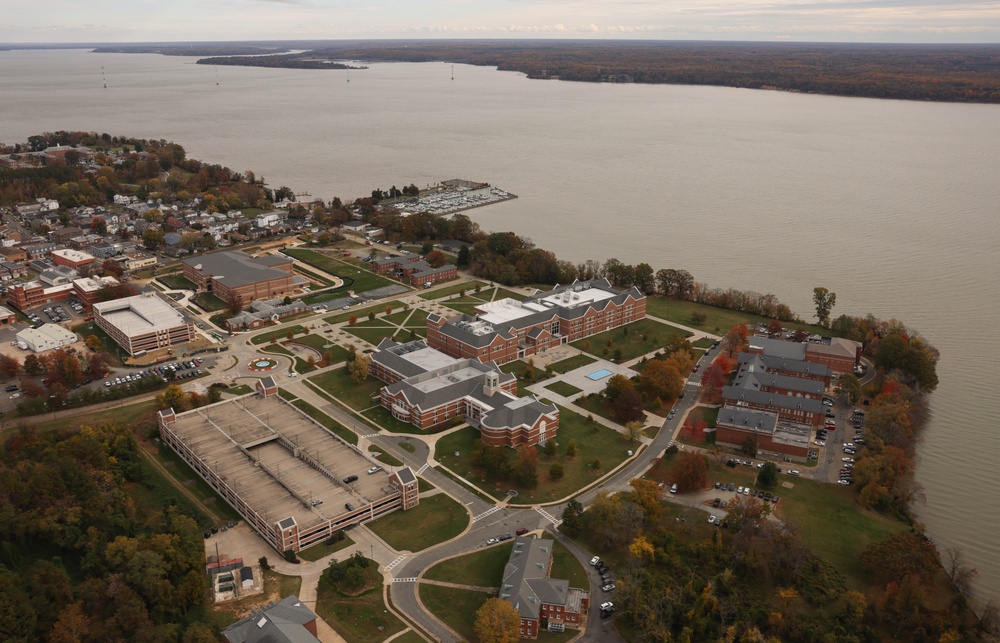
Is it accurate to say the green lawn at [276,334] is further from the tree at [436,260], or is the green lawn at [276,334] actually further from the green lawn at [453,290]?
the tree at [436,260]

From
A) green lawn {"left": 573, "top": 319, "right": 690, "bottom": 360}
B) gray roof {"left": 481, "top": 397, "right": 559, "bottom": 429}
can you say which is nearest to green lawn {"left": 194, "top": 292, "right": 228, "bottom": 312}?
green lawn {"left": 573, "top": 319, "right": 690, "bottom": 360}

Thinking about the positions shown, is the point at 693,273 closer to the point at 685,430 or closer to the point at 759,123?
the point at 685,430

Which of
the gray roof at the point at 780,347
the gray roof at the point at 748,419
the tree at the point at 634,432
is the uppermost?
the gray roof at the point at 780,347

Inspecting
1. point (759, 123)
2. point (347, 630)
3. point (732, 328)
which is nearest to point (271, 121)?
point (759, 123)

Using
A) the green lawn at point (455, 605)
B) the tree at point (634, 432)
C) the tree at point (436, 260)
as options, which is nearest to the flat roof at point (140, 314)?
the tree at point (436, 260)

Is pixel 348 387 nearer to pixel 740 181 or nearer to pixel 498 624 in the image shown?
pixel 498 624

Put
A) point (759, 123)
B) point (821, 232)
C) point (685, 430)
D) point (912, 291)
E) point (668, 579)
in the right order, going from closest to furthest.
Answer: point (668, 579)
point (685, 430)
point (912, 291)
point (821, 232)
point (759, 123)

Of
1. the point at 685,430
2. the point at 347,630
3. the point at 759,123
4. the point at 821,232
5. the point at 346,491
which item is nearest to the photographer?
the point at 347,630
